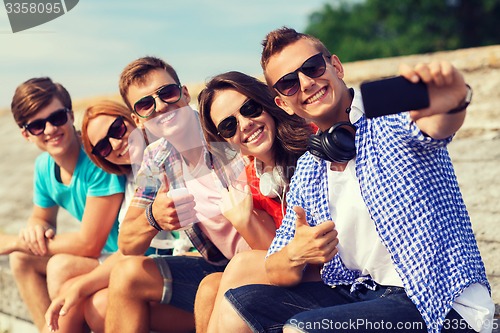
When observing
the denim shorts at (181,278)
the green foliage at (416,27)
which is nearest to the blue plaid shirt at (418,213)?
the denim shorts at (181,278)

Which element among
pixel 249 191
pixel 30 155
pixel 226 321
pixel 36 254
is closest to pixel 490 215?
pixel 249 191

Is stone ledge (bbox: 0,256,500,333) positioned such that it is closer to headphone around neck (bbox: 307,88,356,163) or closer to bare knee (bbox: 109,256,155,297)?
bare knee (bbox: 109,256,155,297)

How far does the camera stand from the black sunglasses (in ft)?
12.8

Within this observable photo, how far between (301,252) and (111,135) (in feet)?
4.56

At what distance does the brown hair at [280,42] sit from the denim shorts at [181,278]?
3.08ft

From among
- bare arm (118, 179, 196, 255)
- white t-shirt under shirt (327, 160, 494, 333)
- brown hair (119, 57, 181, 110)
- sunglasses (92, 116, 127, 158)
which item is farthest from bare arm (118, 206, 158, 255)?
white t-shirt under shirt (327, 160, 494, 333)

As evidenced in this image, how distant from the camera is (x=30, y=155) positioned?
8.28m

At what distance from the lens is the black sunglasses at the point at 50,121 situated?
3.90 m

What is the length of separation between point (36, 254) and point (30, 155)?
4.56 metres

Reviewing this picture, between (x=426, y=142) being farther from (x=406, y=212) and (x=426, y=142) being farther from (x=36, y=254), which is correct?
(x=36, y=254)

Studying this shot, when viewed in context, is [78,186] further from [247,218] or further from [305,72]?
[305,72]

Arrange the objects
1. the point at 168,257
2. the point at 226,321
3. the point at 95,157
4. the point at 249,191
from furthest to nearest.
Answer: the point at 95,157 < the point at 168,257 < the point at 249,191 < the point at 226,321

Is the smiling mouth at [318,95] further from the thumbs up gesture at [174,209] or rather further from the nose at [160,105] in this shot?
the nose at [160,105]

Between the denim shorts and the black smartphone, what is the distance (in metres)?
1.49
